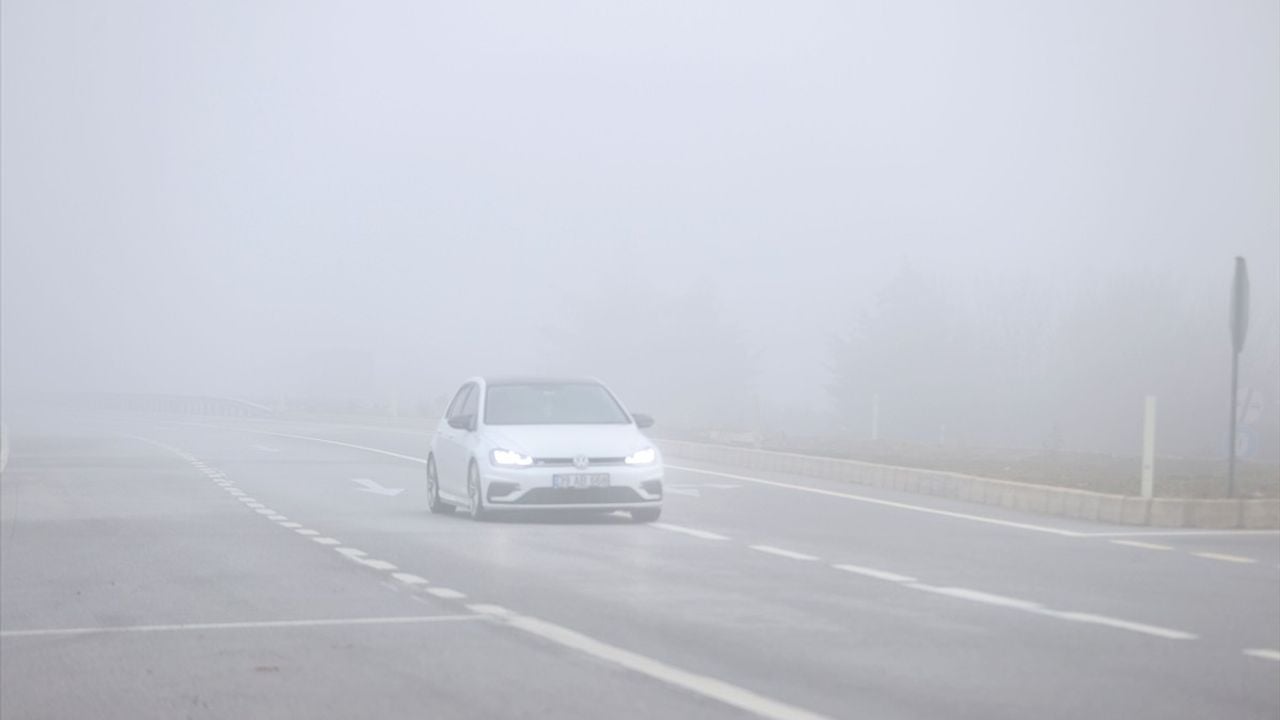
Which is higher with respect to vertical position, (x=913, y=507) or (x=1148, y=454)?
(x=1148, y=454)

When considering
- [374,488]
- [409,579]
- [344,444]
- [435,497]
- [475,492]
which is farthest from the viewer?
[344,444]

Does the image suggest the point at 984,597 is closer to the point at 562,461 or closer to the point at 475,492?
the point at 562,461

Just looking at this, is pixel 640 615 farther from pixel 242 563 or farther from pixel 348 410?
pixel 348 410

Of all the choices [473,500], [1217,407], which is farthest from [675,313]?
[473,500]

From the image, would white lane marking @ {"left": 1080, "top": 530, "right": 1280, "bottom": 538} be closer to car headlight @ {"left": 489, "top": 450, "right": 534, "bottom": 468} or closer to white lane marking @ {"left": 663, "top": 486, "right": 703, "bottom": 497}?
car headlight @ {"left": 489, "top": 450, "right": 534, "bottom": 468}

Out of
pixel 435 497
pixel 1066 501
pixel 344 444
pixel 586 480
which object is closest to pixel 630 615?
pixel 586 480

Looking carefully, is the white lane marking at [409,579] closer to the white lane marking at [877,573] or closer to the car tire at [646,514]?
the white lane marking at [877,573]

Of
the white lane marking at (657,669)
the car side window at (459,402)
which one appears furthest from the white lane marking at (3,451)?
the white lane marking at (657,669)

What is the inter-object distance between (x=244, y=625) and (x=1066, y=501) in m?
12.7

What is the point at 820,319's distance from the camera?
14600cm

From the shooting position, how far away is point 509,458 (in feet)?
61.1

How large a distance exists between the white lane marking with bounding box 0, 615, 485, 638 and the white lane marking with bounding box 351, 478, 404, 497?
13903 millimetres

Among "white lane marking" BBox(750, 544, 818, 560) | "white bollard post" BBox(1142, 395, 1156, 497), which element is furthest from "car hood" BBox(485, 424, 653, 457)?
"white bollard post" BBox(1142, 395, 1156, 497)

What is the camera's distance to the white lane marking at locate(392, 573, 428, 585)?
12.6 meters
